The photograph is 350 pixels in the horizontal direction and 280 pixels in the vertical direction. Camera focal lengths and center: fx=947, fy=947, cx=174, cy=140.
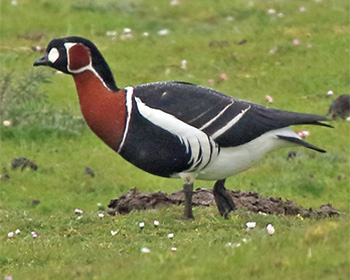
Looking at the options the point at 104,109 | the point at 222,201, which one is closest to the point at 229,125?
the point at 222,201

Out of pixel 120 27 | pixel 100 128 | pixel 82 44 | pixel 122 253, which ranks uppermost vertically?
pixel 82 44

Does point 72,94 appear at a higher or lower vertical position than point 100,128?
lower

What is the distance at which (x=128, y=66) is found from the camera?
24.4 meters

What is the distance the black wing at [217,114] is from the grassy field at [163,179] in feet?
4.04

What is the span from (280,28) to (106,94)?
16196 millimetres

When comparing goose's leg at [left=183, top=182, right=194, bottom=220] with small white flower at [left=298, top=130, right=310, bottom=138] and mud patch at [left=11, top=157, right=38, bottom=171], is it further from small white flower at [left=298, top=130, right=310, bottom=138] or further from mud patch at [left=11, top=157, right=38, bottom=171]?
small white flower at [left=298, top=130, right=310, bottom=138]

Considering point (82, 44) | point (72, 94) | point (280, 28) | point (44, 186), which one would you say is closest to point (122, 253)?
point (82, 44)

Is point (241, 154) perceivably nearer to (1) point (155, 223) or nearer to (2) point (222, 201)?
(2) point (222, 201)

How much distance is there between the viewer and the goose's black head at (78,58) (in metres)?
12.1

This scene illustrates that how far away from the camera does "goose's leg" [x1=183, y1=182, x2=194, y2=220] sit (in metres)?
12.3

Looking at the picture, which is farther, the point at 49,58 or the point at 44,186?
the point at 44,186

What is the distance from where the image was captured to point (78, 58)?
476 inches

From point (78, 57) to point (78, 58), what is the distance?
16mm

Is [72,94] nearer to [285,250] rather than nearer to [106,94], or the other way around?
[106,94]
